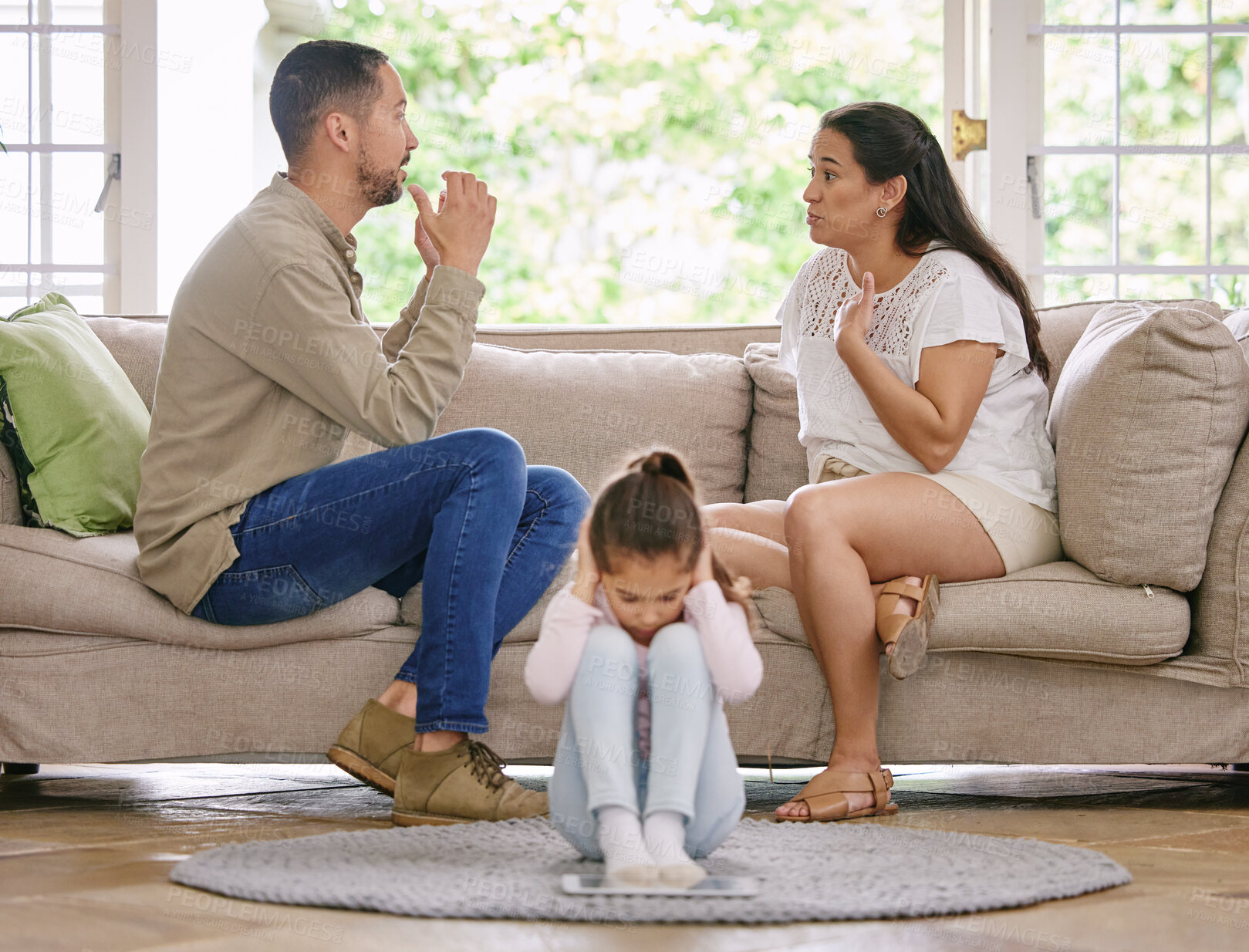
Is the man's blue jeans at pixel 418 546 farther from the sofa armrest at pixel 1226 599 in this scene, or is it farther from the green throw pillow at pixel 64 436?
the sofa armrest at pixel 1226 599

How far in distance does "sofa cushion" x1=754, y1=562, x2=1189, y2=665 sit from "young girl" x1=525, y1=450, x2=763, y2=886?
57cm

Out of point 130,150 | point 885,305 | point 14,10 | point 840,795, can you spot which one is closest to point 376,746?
point 840,795

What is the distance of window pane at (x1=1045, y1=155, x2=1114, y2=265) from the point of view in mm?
3162

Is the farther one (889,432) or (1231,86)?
(1231,86)

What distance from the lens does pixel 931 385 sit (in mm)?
1832

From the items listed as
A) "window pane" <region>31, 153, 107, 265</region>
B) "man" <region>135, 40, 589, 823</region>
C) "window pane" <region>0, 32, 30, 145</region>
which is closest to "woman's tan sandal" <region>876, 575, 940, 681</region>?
"man" <region>135, 40, 589, 823</region>

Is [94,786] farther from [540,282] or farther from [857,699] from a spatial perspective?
[540,282]

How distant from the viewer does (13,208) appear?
10.8 feet

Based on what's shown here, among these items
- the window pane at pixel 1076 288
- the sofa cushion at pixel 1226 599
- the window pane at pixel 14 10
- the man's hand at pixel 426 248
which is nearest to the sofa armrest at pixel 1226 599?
the sofa cushion at pixel 1226 599

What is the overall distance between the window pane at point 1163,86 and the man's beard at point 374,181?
2153 mm

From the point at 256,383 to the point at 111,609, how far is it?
0.39 meters

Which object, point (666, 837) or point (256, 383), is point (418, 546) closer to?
point (256, 383)

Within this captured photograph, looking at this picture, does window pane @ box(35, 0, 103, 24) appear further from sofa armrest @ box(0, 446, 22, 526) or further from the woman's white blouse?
the woman's white blouse

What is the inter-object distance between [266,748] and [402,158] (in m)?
0.87
